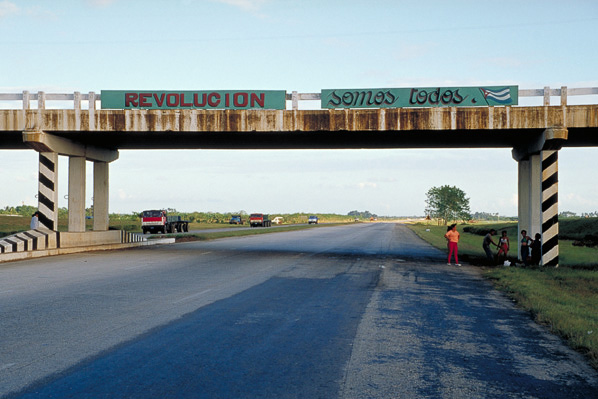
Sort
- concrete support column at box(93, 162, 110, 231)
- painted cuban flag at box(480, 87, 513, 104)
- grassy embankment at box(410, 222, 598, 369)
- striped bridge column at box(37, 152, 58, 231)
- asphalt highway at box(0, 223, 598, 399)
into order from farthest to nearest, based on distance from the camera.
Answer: concrete support column at box(93, 162, 110, 231), striped bridge column at box(37, 152, 58, 231), painted cuban flag at box(480, 87, 513, 104), grassy embankment at box(410, 222, 598, 369), asphalt highway at box(0, 223, 598, 399)

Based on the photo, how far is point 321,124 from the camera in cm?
2162

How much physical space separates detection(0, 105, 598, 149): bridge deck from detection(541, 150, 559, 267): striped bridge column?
1.44m

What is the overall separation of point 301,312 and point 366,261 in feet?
41.5

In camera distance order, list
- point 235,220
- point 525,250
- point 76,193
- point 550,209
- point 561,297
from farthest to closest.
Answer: point 235,220 → point 76,193 → point 550,209 → point 525,250 → point 561,297

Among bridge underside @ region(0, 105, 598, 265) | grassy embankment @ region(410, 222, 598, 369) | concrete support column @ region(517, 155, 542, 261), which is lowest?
grassy embankment @ region(410, 222, 598, 369)

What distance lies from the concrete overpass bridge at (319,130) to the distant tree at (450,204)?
104 metres

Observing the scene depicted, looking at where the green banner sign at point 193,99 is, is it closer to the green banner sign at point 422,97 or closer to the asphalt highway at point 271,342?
the green banner sign at point 422,97

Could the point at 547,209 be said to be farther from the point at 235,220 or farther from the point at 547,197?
the point at 235,220

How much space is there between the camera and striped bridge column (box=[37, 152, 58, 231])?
2345cm

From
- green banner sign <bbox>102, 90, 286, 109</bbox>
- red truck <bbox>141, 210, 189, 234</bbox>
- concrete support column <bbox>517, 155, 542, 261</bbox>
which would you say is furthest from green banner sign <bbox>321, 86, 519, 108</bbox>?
red truck <bbox>141, 210, 189, 234</bbox>

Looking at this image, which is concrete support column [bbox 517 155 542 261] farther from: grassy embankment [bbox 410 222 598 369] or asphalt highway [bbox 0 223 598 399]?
asphalt highway [bbox 0 223 598 399]

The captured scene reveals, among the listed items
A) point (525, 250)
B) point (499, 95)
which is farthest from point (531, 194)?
point (499, 95)

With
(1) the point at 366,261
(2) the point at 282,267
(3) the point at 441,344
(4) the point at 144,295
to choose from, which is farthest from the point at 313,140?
(3) the point at 441,344

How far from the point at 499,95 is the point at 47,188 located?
Answer: 18743 mm
